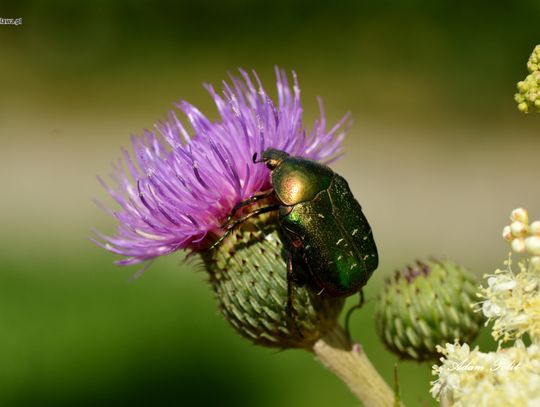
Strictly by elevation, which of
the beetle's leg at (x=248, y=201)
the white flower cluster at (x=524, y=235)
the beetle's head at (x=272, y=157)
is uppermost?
the beetle's head at (x=272, y=157)

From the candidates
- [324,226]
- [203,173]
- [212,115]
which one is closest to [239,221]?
[203,173]

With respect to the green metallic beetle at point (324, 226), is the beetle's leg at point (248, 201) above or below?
above

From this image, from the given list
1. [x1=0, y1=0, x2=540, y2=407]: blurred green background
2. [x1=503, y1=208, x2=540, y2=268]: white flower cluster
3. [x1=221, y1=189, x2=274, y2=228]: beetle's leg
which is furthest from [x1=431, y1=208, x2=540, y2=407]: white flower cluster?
[x1=0, y1=0, x2=540, y2=407]: blurred green background

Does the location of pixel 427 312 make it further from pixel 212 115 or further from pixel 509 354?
pixel 212 115

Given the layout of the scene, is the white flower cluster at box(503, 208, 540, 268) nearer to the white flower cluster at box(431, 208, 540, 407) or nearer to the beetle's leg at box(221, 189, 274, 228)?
the white flower cluster at box(431, 208, 540, 407)

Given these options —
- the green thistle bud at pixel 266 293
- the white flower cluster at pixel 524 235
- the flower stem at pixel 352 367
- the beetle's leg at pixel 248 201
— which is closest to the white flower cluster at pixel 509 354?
the white flower cluster at pixel 524 235

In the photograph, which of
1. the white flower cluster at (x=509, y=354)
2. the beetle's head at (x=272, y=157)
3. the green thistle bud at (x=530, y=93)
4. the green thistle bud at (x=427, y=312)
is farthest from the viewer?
the green thistle bud at (x=427, y=312)

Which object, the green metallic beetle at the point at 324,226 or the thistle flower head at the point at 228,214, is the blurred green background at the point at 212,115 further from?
the green metallic beetle at the point at 324,226

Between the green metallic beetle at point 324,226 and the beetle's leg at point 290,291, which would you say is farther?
the beetle's leg at point 290,291
